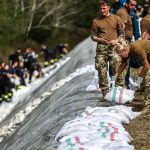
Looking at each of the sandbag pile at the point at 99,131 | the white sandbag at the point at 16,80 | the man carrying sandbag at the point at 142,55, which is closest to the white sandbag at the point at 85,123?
the sandbag pile at the point at 99,131

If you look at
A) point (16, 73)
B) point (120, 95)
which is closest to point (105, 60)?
→ point (120, 95)

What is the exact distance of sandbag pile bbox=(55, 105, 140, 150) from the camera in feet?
27.4

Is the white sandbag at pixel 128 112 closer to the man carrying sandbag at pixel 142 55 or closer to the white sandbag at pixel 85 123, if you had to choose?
the man carrying sandbag at pixel 142 55

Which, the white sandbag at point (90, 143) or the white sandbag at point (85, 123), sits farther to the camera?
the white sandbag at point (85, 123)

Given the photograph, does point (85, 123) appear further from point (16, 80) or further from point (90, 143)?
point (16, 80)

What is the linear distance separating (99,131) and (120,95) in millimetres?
2070

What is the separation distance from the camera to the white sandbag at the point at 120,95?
1091cm

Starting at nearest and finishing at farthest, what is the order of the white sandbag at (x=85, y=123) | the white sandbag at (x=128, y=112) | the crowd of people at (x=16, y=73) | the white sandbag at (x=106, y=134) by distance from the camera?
the white sandbag at (x=106, y=134) < the white sandbag at (x=85, y=123) < the white sandbag at (x=128, y=112) < the crowd of people at (x=16, y=73)

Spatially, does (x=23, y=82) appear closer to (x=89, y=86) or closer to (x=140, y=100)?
(x=89, y=86)

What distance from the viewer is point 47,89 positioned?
20.8 meters

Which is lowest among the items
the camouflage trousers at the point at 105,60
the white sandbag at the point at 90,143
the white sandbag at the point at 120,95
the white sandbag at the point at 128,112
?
the white sandbag at the point at 90,143

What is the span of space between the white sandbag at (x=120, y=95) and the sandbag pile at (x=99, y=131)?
0.47 metres

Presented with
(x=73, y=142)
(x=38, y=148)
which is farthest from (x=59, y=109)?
(x=73, y=142)

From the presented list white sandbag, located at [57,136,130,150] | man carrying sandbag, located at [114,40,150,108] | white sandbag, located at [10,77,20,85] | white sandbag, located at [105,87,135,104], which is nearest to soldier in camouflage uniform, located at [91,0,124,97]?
white sandbag, located at [105,87,135,104]
